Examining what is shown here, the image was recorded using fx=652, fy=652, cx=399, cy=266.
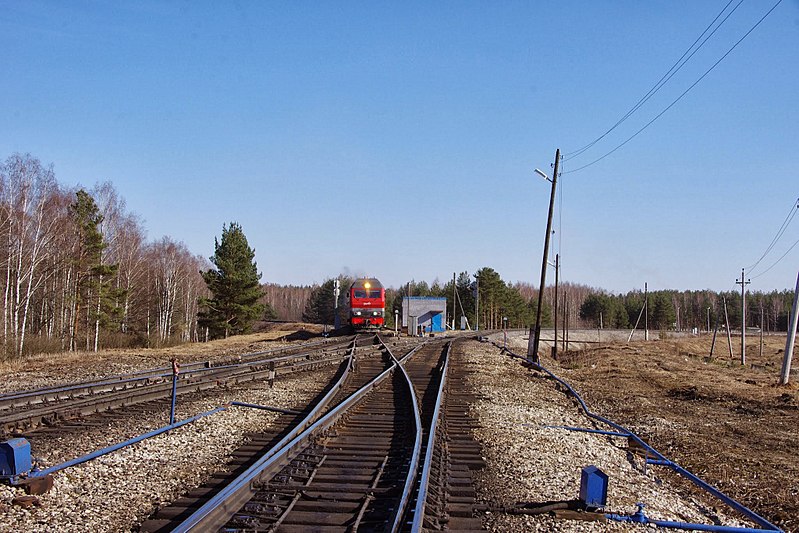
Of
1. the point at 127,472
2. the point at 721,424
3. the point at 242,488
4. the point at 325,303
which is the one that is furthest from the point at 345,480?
the point at 325,303

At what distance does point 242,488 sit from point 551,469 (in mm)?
3779

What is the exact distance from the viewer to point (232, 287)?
171 feet

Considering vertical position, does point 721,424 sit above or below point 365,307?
below

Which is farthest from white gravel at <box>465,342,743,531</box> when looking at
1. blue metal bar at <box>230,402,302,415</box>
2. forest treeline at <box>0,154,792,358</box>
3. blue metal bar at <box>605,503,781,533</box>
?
forest treeline at <box>0,154,792,358</box>

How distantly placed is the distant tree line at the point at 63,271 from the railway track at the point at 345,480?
62.9 ft

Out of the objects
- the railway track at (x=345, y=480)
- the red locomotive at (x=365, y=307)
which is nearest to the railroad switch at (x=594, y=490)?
the railway track at (x=345, y=480)

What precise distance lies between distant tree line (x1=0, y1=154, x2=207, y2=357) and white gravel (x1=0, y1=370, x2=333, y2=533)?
17.4 meters

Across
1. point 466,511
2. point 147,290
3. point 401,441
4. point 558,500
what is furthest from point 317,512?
point 147,290

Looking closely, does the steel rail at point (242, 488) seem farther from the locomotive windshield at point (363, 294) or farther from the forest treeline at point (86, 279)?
the locomotive windshield at point (363, 294)

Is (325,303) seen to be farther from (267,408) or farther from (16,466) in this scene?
(16,466)

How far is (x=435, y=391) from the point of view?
1454cm

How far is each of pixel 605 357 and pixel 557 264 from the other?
23.4ft

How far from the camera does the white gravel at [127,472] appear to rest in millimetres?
5613

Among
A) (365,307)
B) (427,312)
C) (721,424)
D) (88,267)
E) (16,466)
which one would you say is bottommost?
(721,424)
